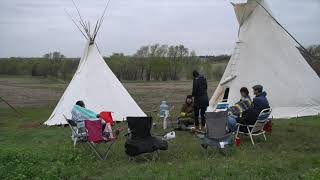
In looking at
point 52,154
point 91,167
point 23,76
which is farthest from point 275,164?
point 23,76

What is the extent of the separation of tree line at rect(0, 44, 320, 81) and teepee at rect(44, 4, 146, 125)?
26.9m

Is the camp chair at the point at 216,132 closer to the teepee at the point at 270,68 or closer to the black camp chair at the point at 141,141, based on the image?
the black camp chair at the point at 141,141

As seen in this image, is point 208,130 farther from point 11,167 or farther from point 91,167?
point 11,167

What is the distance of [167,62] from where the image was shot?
43812 millimetres

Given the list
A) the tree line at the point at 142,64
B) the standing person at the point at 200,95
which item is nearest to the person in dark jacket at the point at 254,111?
the standing person at the point at 200,95

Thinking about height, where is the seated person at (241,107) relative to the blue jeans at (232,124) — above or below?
above

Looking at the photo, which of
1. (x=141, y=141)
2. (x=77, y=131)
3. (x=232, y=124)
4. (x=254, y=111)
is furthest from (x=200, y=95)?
(x=141, y=141)

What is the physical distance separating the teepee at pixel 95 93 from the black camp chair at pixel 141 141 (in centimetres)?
531

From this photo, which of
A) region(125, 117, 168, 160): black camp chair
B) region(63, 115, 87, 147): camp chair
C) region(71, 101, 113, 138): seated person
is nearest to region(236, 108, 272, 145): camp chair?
region(125, 117, 168, 160): black camp chair

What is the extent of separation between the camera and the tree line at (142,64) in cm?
4234

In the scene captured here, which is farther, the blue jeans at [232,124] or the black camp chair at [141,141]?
the blue jeans at [232,124]

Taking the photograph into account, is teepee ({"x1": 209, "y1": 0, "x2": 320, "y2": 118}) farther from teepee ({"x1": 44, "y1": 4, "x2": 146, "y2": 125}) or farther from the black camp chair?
the black camp chair

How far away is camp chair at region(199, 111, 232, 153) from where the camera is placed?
25.5 ft

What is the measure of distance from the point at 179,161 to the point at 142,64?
36.4 meters
